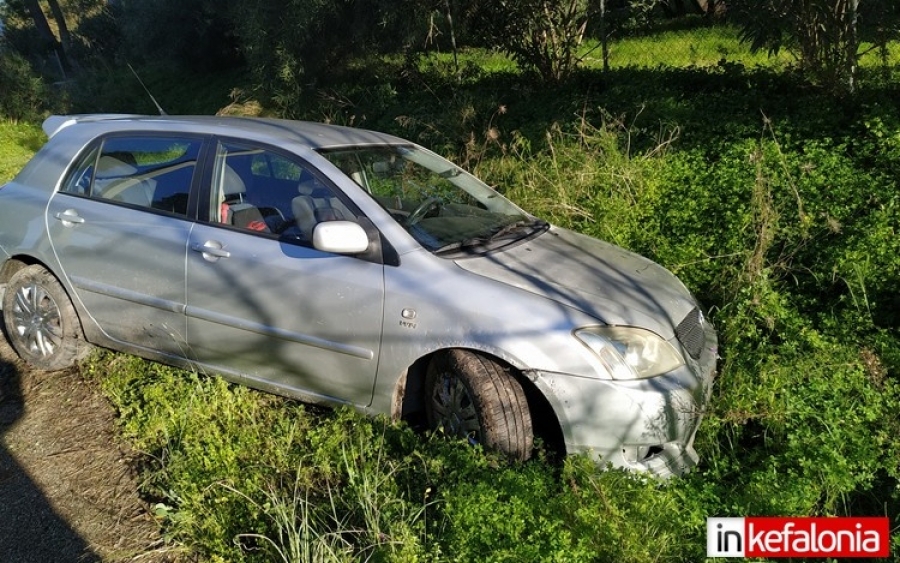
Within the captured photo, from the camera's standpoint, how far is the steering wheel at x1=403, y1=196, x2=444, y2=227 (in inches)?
140

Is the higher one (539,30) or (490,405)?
(539,30)

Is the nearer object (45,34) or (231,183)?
(231,183)

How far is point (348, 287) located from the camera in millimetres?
3328

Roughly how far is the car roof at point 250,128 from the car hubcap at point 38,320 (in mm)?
1143

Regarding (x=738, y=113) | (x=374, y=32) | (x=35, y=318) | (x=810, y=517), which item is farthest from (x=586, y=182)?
(x=374, y=32)

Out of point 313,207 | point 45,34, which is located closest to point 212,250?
point 313,207

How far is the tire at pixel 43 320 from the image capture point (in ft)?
14.4

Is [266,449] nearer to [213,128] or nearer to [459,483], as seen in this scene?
[459,483]

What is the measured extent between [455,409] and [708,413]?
1.23m

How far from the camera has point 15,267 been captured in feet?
15.2

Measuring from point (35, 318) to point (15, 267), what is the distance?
42 centimetres

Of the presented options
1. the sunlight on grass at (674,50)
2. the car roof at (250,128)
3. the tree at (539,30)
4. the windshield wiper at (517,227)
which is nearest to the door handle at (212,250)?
the car roof at (250,128)

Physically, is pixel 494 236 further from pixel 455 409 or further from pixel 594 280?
pixel 455 409

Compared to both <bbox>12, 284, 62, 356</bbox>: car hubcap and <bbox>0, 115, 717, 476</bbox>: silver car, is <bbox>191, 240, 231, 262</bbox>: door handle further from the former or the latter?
<bbox>12, 284, 62, 356</bbox>: car hubcap
